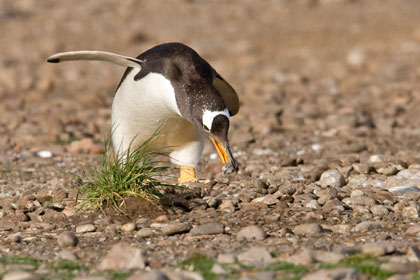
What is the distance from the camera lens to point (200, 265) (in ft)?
14.0

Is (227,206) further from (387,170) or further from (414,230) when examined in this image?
(387,170)

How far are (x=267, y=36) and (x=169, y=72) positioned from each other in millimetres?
10853

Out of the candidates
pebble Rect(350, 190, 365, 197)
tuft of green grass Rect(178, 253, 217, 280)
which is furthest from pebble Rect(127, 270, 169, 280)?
pebble Rect(350, 190, 365, 197)

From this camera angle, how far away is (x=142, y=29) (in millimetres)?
16906

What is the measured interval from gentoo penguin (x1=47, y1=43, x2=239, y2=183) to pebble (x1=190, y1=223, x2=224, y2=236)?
0.68 meters

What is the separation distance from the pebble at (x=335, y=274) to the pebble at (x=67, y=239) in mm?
1567

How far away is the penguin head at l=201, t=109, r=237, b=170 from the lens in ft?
18.0

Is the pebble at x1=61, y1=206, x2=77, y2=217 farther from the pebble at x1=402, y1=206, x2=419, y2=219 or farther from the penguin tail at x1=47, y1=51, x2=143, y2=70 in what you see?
the pebble at x1=402, y1=206, x2=419, y2=219

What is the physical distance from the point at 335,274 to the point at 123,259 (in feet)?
3.82

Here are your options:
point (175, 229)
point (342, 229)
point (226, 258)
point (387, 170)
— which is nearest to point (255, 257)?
point (226, 258)

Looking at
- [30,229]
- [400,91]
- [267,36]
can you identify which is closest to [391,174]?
[30,229]

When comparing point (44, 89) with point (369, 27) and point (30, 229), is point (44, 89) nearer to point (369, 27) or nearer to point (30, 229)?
point (30, 229)

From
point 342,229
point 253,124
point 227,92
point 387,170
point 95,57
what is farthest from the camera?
point 253,124

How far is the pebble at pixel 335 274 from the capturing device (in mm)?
3848
